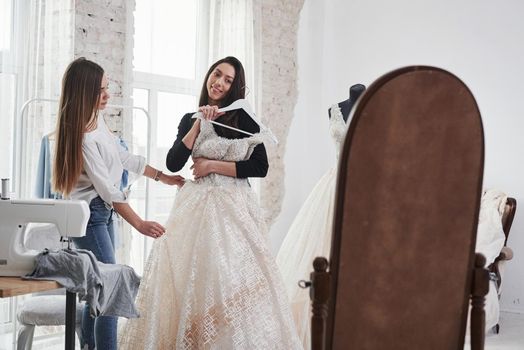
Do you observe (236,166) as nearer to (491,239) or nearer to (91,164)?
(91,164)

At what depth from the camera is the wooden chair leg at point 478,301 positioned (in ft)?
5.48

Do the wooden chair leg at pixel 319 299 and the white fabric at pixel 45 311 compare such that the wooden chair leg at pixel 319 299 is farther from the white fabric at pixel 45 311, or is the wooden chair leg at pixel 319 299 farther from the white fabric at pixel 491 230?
the white fabric at pixel 491 230

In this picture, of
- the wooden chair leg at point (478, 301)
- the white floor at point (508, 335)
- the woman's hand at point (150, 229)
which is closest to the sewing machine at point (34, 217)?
the woman's hand at point (150, 229)

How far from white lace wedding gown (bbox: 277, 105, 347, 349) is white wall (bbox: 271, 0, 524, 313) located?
5.64 ft

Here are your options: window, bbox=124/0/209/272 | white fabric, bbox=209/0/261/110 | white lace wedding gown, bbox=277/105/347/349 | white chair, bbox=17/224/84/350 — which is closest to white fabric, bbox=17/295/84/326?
white chair, bbox=17/224/84/350

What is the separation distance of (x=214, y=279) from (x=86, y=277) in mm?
881

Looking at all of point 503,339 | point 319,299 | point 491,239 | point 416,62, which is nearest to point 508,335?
point 503,339

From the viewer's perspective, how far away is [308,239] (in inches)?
172

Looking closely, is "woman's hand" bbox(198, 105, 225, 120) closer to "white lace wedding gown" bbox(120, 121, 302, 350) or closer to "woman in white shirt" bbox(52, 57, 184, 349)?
"white lace wedding gown" bbox(120, 121, 302, 350)

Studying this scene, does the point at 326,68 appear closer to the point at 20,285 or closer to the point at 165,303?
the point at 165,303

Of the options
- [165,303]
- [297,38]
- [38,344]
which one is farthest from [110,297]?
[297,38]

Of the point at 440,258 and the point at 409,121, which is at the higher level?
the point at 409,121

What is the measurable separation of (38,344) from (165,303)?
4.32 feet

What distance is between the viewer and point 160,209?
16.6 feet
